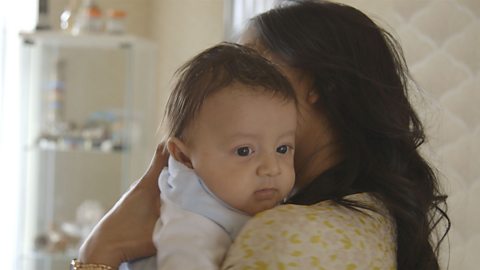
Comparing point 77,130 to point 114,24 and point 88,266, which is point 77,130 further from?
point 88,266

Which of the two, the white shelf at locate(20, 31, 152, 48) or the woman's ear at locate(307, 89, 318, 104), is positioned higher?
the woman's ear at locate(307, 89, 318, 104)

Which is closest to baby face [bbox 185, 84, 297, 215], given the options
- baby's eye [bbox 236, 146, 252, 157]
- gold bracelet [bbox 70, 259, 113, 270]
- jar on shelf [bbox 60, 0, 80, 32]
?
baby's eye [bbox 236, 146, 252, 157]

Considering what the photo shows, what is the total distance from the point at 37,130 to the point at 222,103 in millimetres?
2915

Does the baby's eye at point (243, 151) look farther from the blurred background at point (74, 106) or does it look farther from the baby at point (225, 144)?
the blurred background at point (74, 106)

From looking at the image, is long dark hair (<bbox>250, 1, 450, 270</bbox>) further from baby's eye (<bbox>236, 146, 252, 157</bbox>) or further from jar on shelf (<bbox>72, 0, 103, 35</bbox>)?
jar on shelf (<bbox>72, 0, 103, 35</bbox>)

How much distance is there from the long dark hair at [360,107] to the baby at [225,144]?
Result: 112mm

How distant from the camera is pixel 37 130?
3910mm

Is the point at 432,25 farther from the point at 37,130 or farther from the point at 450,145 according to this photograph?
the point at 37,130

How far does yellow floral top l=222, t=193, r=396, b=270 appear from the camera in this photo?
3.54 feet

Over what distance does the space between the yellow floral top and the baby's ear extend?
0.50 ft

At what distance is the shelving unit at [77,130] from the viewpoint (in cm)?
386

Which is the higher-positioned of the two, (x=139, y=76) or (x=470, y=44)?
(x=470, y=44)

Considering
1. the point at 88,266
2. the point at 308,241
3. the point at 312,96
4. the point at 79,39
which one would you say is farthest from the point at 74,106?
the point at 308,241

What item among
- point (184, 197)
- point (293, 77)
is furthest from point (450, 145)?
point (184, 197)
